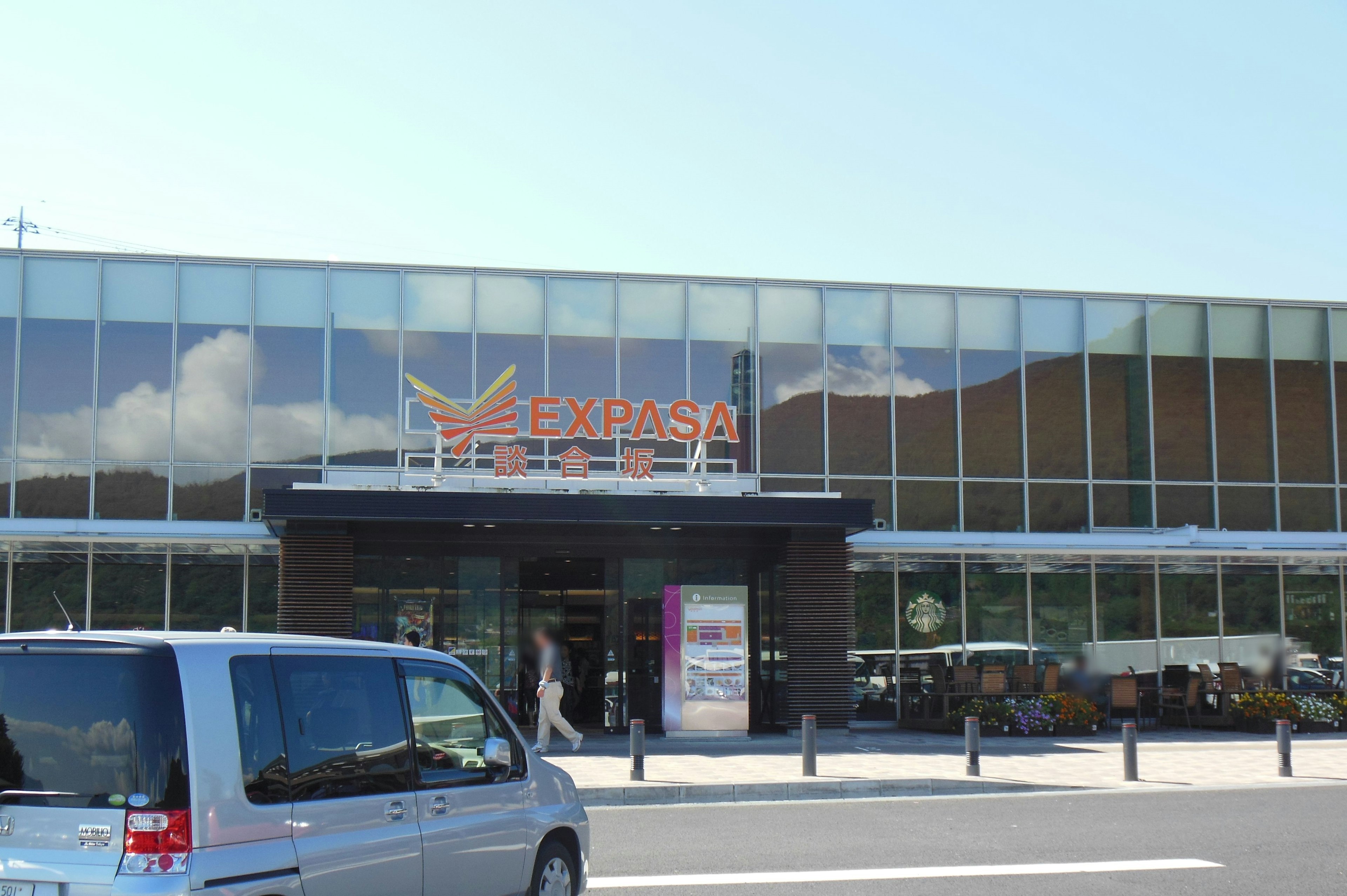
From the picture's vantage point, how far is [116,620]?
68.2 ft

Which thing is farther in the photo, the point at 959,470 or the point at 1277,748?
the point at 959,470

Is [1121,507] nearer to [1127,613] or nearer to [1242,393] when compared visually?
[1127,613]

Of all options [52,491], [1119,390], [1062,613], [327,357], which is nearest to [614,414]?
[327,357]

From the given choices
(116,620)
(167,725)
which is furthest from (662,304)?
(167,725)

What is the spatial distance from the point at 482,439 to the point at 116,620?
24.3ft

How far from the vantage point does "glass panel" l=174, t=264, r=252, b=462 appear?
21.4m

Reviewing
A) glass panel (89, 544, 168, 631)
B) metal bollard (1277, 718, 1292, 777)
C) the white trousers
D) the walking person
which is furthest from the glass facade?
metal bollard (1277, 718, 1292, 777)

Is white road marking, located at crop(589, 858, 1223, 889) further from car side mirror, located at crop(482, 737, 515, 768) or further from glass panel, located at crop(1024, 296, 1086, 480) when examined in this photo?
glass panel, located at crop(1024, 296, 1086, 480)

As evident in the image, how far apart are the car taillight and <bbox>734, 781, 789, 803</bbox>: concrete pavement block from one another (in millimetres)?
9691

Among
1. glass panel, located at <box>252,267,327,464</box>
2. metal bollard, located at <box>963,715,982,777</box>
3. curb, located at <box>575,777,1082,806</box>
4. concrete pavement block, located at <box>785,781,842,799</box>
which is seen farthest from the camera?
glass panel, located at <box>252,267,327,464</box>

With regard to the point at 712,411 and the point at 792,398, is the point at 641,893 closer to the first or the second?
the point at 712,411

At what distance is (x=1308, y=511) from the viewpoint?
24609mm

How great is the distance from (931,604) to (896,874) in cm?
1375

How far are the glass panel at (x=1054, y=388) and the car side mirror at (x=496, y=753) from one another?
1889 centimetres
